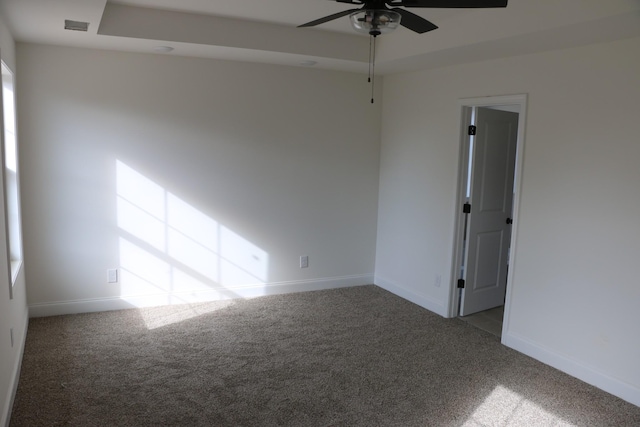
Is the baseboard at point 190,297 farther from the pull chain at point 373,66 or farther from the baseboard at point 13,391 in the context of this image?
the pull chain at point 373,66

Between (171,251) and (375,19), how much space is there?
3.35m

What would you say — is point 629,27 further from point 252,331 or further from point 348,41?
point 252,331

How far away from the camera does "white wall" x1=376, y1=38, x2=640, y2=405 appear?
3.24 meters

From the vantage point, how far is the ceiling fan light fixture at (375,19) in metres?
2.13

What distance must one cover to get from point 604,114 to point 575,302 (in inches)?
52.2

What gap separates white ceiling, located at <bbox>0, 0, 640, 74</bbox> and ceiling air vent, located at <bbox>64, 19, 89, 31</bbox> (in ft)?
0.13

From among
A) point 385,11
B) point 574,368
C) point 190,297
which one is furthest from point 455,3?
point 190,297

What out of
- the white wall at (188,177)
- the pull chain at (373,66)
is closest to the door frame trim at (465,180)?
the pull chain at (373,66)

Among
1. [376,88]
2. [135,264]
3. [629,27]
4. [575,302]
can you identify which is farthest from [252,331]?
[629,27]

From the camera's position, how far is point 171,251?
4.79 metres

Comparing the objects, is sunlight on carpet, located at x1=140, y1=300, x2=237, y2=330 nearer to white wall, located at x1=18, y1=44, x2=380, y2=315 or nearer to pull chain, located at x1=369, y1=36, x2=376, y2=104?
white wall, located at x1=18, y1=44, x2=380, y2=315

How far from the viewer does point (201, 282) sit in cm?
498

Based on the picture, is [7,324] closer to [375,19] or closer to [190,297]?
[190,297]

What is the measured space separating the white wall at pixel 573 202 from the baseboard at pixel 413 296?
1.20 feet
